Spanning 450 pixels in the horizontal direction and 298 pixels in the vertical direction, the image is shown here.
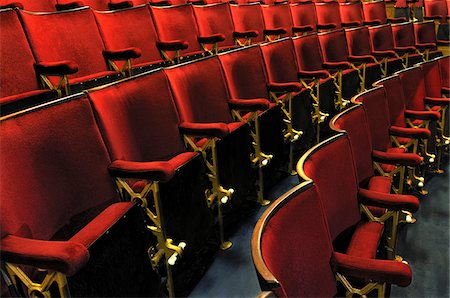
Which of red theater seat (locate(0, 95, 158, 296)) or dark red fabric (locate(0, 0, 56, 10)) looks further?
dark red fabric (locate(0, 0, 56, 10))

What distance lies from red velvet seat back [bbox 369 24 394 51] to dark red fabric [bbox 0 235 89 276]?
2.75ft

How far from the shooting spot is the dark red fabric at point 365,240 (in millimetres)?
305

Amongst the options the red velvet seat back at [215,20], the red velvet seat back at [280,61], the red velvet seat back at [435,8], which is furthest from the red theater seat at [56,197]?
the red velvet seat back at [435,8]

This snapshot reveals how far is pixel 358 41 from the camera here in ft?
2.82

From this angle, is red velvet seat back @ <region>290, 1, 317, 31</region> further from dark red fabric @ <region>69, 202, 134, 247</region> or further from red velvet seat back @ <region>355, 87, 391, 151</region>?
dark red fabric @ <region>69, 202, 134, 247</region>

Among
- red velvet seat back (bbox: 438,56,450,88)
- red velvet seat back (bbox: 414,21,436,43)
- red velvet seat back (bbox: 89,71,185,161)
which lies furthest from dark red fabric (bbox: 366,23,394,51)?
red velvet seat back (bbox: 89,71,185,161)

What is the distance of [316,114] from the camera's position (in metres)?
0.67

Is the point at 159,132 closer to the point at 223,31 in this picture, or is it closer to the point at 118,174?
the point at 118,174

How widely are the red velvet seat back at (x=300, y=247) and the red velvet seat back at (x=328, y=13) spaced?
87cm

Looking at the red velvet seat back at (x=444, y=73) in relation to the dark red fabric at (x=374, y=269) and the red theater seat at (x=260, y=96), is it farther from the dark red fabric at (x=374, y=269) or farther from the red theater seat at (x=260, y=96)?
the dark red fabric at (x=374, y=269)

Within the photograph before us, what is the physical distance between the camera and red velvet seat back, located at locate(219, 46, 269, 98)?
53 centimetres

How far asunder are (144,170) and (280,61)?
1.23 ft

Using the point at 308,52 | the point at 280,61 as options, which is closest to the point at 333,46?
the point at 308,52

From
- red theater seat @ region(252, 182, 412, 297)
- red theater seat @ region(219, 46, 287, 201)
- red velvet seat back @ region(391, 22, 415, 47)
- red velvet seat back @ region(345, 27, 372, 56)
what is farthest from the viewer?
red velvet seat back @ region(391, 22, 415, 47)
